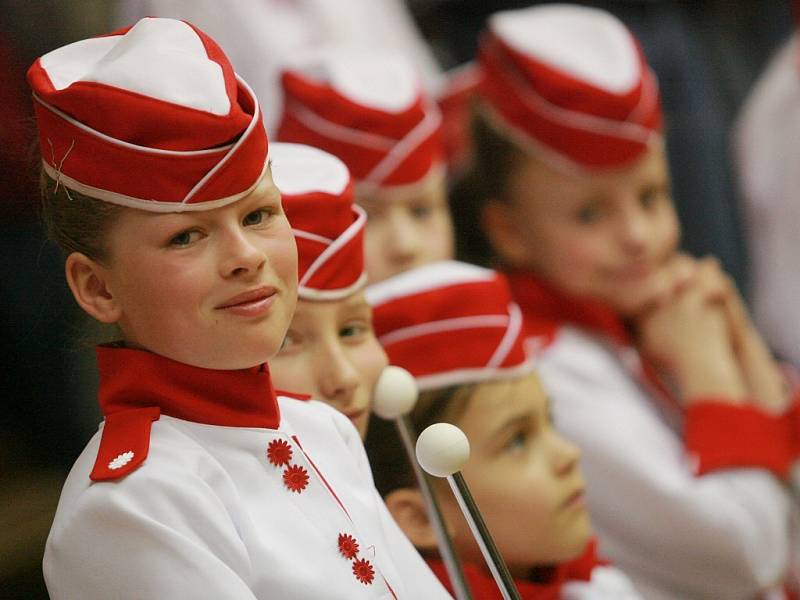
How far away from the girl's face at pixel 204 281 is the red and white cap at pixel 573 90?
57 centimetres

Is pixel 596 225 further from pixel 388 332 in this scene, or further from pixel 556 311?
pixel 388 332

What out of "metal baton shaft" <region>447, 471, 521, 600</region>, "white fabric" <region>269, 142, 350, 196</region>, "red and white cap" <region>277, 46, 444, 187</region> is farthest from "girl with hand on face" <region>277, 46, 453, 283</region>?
"metal baton shaft" <region>447, 471, 521, 600</region>

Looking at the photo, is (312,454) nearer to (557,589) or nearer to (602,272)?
(557,589)

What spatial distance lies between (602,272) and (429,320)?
40 centimetres

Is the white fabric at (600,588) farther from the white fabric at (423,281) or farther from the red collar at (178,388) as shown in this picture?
the red collar at (178,388)

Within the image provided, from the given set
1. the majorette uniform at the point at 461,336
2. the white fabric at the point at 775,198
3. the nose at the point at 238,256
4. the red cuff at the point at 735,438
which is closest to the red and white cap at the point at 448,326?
the majorette uniform at the point at 461,336

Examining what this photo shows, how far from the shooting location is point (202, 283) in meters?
0.51

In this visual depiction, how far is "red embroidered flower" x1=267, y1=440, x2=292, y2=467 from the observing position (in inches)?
21.4

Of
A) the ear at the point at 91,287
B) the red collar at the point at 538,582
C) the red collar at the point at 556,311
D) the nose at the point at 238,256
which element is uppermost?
the nose at the point at 238,256

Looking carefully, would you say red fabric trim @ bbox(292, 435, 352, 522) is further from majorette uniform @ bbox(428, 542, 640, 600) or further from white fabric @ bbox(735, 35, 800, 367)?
white fabric @ bbox(735, 35, 800, 367)

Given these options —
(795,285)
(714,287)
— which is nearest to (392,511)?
(714,287)

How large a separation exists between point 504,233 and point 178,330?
684mm

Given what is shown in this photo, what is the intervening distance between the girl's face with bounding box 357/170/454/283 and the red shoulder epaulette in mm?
376

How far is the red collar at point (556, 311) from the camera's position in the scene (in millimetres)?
1127
